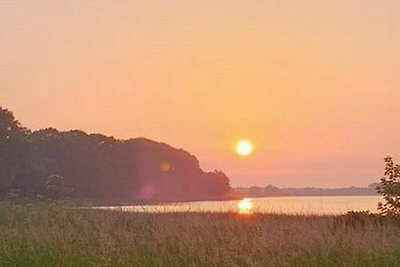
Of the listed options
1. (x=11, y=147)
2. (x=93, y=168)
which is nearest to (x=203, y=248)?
(x=11, y=147)

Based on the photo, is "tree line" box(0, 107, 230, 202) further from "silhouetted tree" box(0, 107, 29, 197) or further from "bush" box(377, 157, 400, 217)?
"bush" box(377, 157, 400, 217)

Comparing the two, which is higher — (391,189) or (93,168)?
(93,168)

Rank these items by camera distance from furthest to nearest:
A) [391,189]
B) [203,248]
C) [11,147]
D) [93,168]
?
[93,168]
[11,147]
[391,189]
[203,248]

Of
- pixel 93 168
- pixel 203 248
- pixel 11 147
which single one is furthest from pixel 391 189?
pixel 93 168

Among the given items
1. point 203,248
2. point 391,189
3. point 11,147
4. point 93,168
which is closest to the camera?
point 203,248

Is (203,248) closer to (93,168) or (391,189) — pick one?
(391,189)

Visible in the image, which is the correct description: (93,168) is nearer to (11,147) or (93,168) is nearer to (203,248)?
(11,147)

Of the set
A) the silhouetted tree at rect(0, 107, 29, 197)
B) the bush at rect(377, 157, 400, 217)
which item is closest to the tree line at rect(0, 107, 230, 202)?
the silhouetted tree at rect(0, 107, 29, 197)

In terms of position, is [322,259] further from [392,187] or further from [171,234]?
[392,187]

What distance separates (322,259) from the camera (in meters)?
12.3

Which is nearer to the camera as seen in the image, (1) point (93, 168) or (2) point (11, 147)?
(2) point (11, 147)

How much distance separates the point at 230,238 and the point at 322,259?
10.2 feet

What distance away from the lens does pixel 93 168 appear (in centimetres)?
11538

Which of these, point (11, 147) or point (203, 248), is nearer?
point (203, 248)
